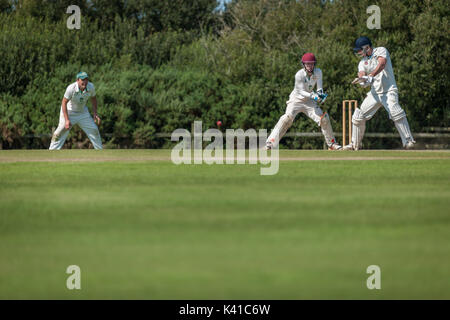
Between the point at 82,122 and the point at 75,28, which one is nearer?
the point at 82,122

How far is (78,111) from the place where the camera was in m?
20.6

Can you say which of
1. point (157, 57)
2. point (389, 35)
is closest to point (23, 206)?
point (389, 35)

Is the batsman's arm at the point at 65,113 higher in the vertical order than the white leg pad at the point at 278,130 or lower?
higher

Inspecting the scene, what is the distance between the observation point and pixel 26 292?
195 inches

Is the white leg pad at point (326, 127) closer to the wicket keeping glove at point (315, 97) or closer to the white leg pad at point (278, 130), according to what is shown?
the wicket keeping glove at point (315, 97)

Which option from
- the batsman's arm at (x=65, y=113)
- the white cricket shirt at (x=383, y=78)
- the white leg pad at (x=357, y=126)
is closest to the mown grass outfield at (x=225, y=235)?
the white cricket shirt at (x=383, y=78)

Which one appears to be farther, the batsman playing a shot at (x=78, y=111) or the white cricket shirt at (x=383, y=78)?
the batsman playing a shot at (x=78, y=111)

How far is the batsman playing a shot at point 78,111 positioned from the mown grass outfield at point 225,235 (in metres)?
7.75

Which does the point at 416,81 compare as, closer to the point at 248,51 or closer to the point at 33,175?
the point at 248,51

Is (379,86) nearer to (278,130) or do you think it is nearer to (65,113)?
(278,130)

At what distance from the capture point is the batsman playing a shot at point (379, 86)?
1872cm
